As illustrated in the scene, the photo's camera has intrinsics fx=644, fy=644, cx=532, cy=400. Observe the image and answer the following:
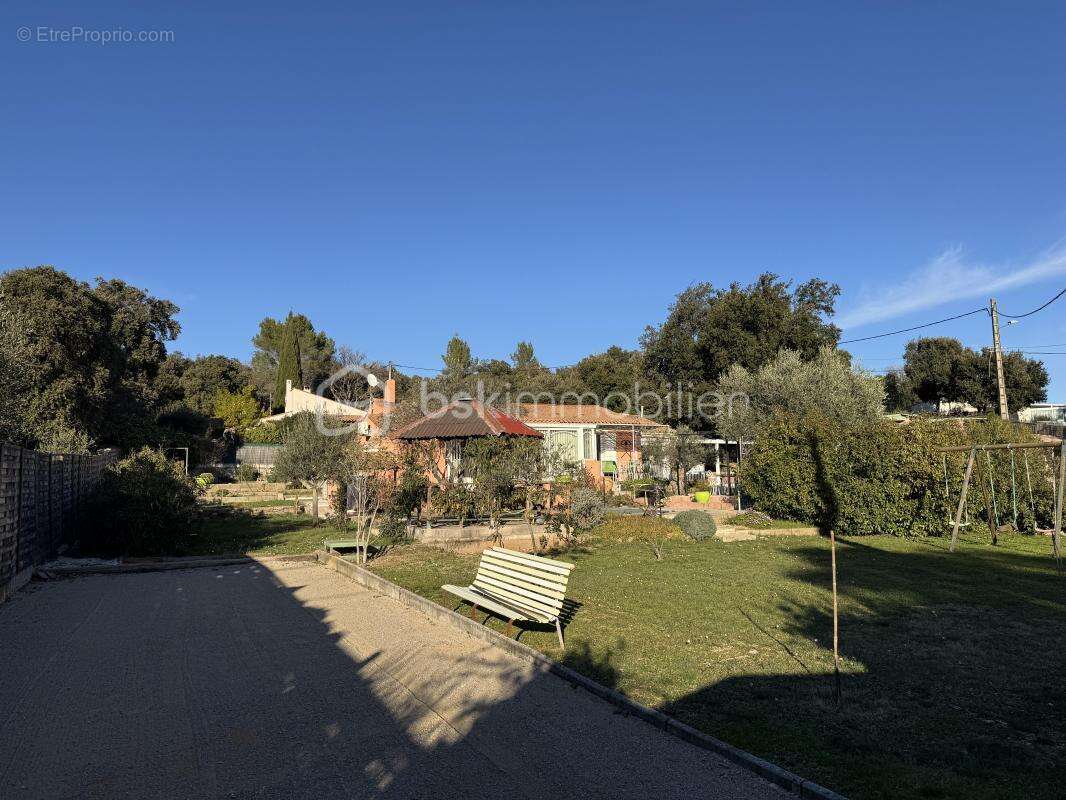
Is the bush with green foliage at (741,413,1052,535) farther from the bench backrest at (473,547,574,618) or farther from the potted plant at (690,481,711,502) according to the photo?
the bench backrest at (473,547,574,618)

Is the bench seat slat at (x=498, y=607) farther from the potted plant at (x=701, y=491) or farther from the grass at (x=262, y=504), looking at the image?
the grass at (x=262, y=504)

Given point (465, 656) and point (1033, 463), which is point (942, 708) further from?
point (1033, 463)

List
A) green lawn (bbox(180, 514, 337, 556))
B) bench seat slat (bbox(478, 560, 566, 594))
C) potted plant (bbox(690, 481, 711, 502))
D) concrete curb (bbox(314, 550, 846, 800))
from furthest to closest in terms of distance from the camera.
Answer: potted plant (bbox(690, 481, 711, 502))
green lawn (bbox(180, 514, 337, 556))
bench seat slat (bbox(478, 560, 566, 594))
concrete curb (bbox(314, 550, 846, 800))

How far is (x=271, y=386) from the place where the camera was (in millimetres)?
67438

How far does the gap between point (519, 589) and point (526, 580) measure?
0.16 meters

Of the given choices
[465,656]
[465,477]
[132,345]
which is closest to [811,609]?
[465,656]

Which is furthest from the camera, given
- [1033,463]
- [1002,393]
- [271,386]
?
[271,386]

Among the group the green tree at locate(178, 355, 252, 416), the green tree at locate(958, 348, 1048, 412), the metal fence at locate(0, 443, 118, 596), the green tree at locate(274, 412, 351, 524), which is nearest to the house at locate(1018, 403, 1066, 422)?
the green tree at locate(958, 348, 1048, 412)

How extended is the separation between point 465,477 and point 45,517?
28.8 feet

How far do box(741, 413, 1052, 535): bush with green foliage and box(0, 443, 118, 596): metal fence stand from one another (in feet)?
57.2

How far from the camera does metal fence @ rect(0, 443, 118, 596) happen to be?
956 centimetres

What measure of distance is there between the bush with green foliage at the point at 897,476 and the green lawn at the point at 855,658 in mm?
3748

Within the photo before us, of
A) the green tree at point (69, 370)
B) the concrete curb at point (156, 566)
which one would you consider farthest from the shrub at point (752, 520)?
the green tree at point (69, 370)

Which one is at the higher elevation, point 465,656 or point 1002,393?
point 1002,393
